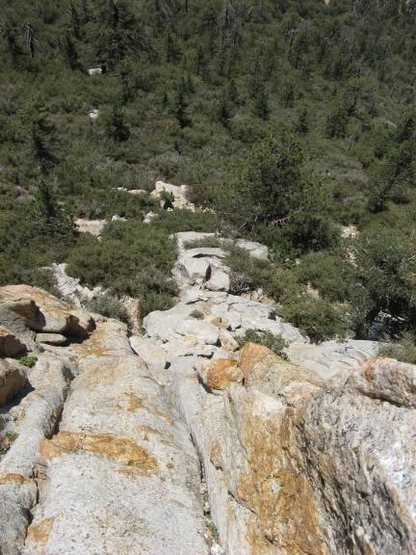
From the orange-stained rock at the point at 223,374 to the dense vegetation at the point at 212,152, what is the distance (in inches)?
241

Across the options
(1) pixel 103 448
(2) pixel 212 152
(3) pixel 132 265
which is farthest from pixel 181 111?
(1) pixel 103 448

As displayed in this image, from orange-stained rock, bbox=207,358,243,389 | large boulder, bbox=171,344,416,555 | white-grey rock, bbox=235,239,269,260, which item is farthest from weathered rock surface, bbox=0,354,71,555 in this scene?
white-grey rock, bbox=235,239,269,260

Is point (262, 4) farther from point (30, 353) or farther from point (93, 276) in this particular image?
point (30, 353)

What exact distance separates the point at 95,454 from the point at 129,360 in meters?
3.47

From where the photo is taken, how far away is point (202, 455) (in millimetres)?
7090

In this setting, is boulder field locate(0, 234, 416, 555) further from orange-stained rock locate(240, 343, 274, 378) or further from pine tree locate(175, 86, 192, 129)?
pine tree locate(175, 86, 192, 129)

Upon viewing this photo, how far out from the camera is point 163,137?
3303cm

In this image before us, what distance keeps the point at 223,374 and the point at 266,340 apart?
3736mm

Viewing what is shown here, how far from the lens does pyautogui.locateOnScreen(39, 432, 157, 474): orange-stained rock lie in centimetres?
639

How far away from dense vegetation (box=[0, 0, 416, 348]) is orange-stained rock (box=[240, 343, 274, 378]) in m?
6.21

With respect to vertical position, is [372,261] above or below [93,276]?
above

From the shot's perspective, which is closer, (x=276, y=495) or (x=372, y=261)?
(x=276, y=495)

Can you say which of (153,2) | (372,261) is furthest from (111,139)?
(153,2)

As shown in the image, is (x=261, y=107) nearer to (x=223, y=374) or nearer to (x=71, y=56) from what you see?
(x=71, y=56)
